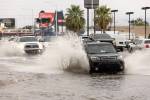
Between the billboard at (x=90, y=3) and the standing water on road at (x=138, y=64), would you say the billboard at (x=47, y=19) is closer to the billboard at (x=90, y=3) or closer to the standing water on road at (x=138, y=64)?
the billboard at (x=90, y=3)

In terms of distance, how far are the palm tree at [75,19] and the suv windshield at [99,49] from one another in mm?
95633

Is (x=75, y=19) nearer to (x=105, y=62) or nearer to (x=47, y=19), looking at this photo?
(x=47, y=19)

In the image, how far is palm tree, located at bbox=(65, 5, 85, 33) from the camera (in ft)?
399

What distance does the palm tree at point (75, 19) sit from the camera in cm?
12150

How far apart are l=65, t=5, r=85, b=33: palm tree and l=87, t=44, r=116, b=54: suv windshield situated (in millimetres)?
95633


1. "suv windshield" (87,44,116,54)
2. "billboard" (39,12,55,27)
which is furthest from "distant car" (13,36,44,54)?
"billboard" (39,12,55,27)

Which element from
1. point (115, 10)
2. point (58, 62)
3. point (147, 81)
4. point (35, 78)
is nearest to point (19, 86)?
point (35, 78)

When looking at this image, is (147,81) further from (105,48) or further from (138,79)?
(105,48)

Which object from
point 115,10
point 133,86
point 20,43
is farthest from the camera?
point 115,10

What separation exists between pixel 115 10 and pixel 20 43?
6448 cm

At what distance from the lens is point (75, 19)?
122812 millimetres

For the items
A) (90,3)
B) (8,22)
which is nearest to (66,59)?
(90,3)

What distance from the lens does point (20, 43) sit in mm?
46688

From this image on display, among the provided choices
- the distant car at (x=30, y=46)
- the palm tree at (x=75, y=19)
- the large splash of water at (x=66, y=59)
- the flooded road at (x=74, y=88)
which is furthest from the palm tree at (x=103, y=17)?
the flooded road at (x=74, y=88)
